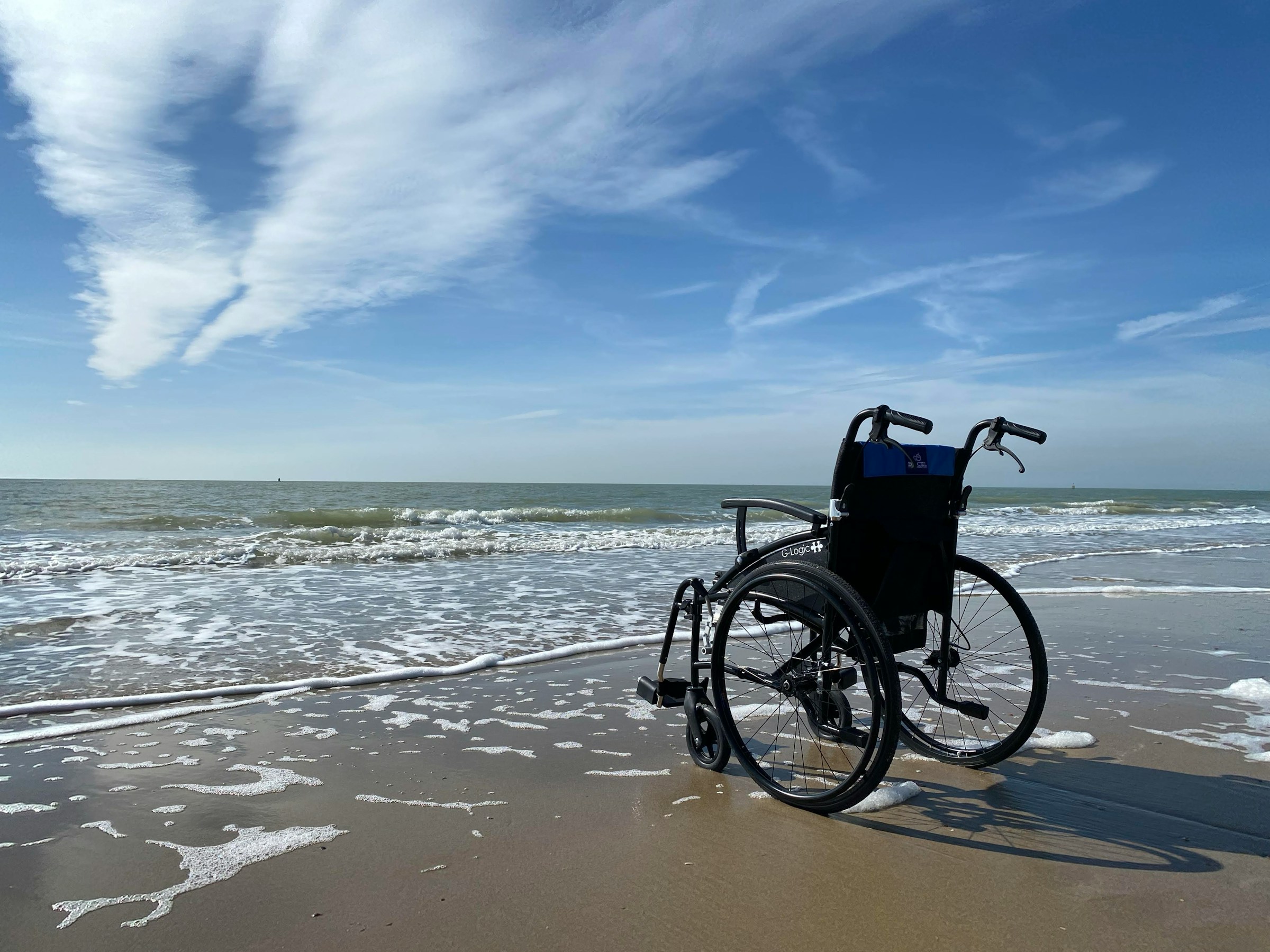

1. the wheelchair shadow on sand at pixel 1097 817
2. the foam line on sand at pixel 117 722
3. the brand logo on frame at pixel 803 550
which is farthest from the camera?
the foam line on sand at pixel 117 722

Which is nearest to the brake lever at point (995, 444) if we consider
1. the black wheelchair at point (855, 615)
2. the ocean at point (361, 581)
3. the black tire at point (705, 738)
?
the black wheelchair at point (855, 615)

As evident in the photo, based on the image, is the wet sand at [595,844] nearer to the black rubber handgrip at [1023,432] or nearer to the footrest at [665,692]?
the footrest at [665,692]

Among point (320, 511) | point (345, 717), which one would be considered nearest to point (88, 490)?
point (320, 511)

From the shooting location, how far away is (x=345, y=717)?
163 inches

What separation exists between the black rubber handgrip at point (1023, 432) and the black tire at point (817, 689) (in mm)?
975

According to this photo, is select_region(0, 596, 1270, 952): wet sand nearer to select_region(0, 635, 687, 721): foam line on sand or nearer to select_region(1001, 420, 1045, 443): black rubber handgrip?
select_region(0, 635, 687, 721): foam line on sand

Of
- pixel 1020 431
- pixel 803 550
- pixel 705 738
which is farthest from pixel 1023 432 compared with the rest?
pixel 705 738

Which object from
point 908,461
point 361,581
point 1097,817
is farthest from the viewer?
point 361,581

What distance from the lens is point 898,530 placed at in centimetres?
284

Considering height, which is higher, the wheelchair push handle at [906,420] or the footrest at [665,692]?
the wheelchair push handle at [906,420]

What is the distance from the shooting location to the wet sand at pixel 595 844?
2.01 meters

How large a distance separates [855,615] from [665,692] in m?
1.08

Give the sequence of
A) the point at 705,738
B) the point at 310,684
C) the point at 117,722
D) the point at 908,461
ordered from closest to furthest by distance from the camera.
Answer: the point at 908,461 → the point at 705,738 → the point at 117,722 → the point at 310,684

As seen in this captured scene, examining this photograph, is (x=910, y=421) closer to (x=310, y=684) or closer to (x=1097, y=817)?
(x=1097, y=817)
